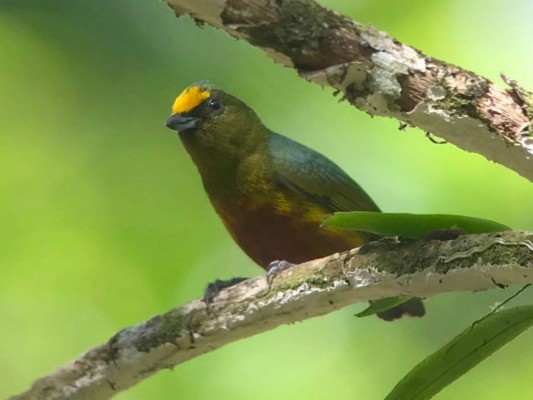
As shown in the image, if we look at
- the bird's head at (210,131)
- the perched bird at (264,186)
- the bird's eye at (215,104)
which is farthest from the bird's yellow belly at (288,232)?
the bird's eye at (215,104)

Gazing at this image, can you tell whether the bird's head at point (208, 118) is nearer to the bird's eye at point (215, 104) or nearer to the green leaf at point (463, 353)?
the bird's eye at point (215, 104)

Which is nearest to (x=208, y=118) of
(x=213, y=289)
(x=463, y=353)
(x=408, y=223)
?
(x=213, y=289)

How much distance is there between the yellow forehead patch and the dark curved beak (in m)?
0.03

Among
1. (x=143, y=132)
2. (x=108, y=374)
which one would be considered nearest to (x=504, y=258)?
(x=108, y=374)

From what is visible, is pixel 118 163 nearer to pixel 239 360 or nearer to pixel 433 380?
pixel 239 360

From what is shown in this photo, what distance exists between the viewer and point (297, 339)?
3.06 metres

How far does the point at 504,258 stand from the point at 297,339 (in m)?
1.97

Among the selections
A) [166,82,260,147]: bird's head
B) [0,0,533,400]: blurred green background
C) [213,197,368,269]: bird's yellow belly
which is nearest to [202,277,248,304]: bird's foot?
[213,197,368,269]: bird's yellow belly

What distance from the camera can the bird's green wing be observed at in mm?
2156

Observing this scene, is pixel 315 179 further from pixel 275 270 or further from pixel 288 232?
pixel 275 270

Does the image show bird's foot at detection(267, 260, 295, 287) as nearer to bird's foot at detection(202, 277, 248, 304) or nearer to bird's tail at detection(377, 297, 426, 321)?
bird's foot at detection(202, 277, 248, 304)

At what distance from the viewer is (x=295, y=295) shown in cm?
148

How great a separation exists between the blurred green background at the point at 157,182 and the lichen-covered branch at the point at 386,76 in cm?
173

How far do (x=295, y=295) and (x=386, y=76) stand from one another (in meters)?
0.47
